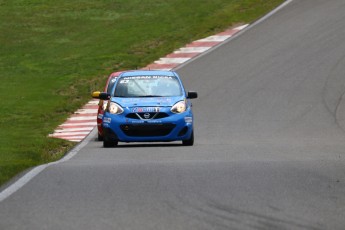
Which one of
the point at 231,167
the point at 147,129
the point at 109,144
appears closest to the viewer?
the point at 231,167


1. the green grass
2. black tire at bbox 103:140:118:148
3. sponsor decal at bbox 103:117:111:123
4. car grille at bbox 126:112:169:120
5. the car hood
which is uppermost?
the car hood

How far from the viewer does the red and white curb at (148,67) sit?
2430 cm

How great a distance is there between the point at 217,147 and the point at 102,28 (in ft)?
75.1

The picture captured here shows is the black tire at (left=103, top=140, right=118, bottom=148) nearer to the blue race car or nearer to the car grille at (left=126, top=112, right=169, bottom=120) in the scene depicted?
the blue race car

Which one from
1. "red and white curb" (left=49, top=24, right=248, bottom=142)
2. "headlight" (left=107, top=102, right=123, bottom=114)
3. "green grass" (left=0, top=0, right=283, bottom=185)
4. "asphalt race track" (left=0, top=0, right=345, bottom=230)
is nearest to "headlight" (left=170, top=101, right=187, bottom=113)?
"asphalt race track" (left=0, top=0, right=345, bottom=230)

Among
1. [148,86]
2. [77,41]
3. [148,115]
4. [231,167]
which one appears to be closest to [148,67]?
[77,41]

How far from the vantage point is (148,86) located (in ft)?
67.3

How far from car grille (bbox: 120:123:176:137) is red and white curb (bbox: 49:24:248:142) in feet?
12.0

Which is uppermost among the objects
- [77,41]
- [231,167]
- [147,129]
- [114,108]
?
[231,167]

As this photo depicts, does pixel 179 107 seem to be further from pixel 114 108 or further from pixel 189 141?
pixel 114 108

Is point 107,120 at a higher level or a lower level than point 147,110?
lower

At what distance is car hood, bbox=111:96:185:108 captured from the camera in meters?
19.5

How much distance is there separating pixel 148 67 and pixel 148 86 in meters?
13.4

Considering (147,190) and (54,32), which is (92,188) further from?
(54,32)
